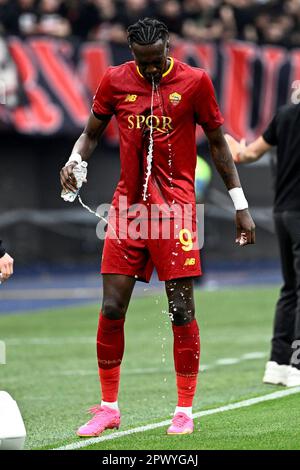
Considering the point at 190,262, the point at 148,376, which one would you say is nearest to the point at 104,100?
the point at 190,262

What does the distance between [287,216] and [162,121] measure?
275 cm

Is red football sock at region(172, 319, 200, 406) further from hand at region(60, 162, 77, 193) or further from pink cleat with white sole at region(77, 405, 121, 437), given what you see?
hand at region(60, 162, 77, 193)

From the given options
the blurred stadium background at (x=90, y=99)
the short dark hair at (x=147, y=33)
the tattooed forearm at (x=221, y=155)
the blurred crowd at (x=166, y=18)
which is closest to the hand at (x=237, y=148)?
the tattooed forearm at (x=221, y=155)

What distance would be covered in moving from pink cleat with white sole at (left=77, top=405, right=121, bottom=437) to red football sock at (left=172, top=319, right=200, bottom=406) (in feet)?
1.32

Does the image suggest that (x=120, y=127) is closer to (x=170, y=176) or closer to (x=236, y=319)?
(x=170, y=176)

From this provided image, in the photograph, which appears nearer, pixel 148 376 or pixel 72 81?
pixel 148 376

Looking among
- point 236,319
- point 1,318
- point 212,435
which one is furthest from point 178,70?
point 1,318

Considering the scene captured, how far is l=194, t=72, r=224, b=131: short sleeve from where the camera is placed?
762 cm

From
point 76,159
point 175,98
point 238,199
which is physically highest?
point 175,98

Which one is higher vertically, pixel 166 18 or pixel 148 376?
pixel 148 376

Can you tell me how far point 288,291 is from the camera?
10359 mm

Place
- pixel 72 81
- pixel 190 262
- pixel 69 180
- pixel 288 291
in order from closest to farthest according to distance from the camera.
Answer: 1. pixel 69 180
2. pixel 190 262
3. pixel 288 291
4. pixel 72 81

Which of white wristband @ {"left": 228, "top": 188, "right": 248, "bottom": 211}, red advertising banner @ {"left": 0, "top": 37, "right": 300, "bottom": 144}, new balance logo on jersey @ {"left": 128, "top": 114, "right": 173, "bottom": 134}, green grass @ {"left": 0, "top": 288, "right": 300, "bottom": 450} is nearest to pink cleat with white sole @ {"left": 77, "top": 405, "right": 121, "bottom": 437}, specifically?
green grass @ {"left": 0, "top": 288, "right": 300, "bottom": 450}

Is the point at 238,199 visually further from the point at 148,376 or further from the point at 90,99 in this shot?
the point at 90,99
